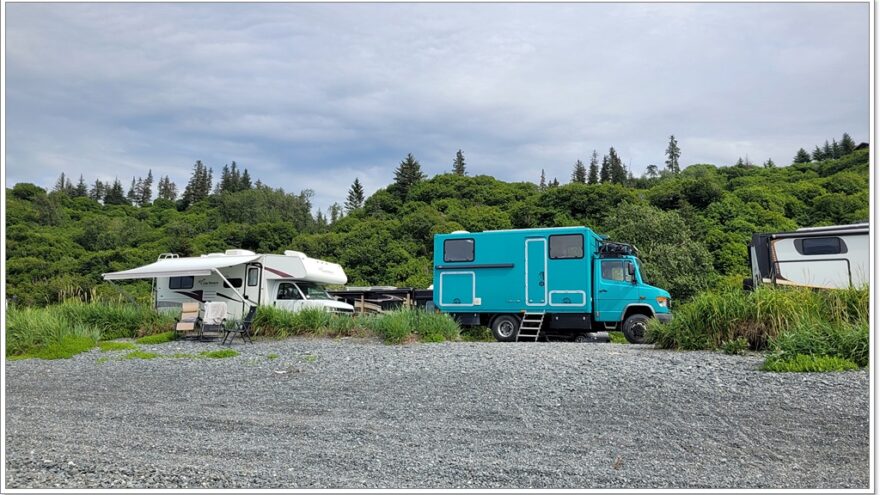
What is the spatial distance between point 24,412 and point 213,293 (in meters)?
11.0

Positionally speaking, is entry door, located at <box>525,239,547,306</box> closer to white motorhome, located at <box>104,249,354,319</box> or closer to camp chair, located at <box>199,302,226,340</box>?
white motorhome, located at <box>104,249,354,319</box>

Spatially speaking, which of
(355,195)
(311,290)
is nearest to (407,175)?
(355,195)

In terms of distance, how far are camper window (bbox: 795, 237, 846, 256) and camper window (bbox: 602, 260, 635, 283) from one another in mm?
3802

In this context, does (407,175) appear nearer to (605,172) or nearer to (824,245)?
(605,172)

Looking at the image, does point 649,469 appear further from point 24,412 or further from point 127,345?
point 127,345

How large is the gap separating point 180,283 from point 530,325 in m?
9.67

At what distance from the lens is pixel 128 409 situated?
243 inches

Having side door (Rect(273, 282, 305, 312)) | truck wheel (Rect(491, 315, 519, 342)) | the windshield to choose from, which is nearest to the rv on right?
truck wheel (Rect(491, 315, 519, 342))

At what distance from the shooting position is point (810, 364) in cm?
697

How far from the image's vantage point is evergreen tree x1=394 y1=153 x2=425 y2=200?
60.7 meters

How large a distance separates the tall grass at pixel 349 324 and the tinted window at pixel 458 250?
2.21 m

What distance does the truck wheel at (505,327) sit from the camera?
572 inches

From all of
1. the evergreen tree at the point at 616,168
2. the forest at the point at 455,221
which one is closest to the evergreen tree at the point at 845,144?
the forest at the point at 455,221

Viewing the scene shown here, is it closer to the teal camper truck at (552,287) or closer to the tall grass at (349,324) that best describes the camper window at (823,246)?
the teal camper truck at (552,287)
